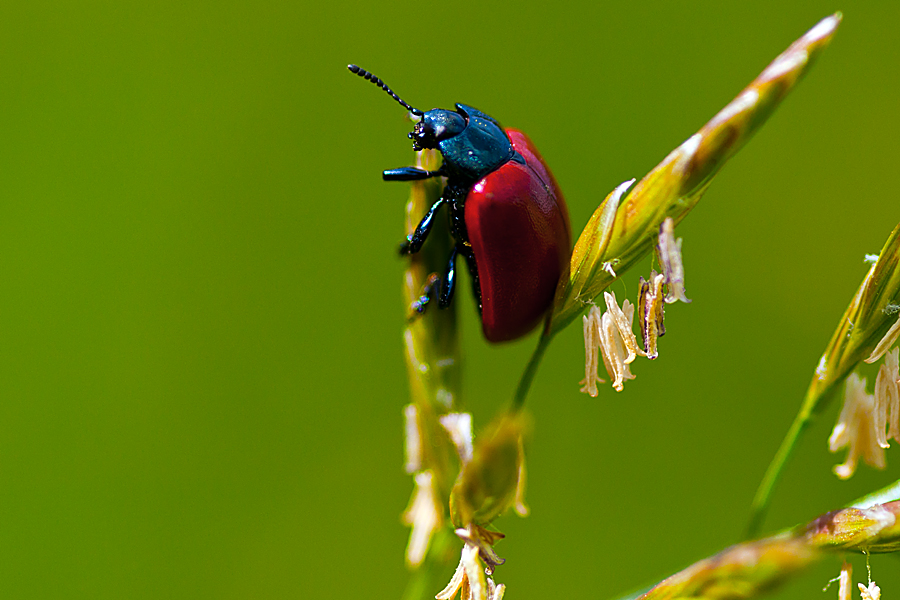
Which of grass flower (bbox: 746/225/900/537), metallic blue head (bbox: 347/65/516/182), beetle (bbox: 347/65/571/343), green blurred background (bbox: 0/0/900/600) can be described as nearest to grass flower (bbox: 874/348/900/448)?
grass flower (bbox: 746/225/900/537)

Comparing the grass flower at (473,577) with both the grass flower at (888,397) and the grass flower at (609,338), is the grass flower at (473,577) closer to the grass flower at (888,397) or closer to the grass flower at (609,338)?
the grass flower at (609,338)

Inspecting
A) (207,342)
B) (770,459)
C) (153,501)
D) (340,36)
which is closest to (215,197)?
(207,342)

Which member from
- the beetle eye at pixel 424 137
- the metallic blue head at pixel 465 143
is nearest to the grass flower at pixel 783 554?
the metallic blue head at pixel 465 143

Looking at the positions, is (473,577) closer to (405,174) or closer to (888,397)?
(888,397)

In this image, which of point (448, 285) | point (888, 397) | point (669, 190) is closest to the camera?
point (669, 190)

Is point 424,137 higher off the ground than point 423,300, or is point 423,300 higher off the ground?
point 424,137

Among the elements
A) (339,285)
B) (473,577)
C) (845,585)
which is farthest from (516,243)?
(339,285)

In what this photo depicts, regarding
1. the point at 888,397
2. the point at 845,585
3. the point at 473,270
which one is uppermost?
the point at 473,270
